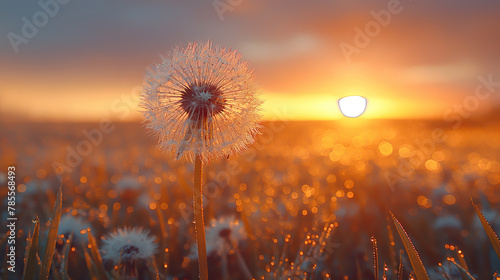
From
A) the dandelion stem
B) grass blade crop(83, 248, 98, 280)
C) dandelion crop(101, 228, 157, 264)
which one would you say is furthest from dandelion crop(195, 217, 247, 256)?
the dandelion stem

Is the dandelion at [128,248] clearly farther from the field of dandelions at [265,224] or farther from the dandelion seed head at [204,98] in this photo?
the dandelion seed head at [204,98]

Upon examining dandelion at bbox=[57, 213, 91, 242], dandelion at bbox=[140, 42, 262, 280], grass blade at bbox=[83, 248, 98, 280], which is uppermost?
dandelion at bbox=[140, 42, 262, 280]

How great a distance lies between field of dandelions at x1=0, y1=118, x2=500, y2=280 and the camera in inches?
83.7

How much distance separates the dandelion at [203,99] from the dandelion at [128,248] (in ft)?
2.33

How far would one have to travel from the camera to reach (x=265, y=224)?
286 centimetres

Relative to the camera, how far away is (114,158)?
6477 mm

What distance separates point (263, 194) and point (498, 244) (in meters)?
2.50

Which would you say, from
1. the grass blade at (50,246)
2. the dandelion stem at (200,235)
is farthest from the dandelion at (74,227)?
the dandelion stem at (200,235)

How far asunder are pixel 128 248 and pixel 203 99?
3.28 feet

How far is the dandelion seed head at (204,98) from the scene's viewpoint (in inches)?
72.4

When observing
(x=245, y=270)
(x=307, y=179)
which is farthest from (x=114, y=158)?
(x=245, y=270)

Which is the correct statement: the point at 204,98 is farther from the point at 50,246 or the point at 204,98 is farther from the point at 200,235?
the point at 50,246

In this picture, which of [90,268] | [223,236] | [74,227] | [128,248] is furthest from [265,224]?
[90,268]

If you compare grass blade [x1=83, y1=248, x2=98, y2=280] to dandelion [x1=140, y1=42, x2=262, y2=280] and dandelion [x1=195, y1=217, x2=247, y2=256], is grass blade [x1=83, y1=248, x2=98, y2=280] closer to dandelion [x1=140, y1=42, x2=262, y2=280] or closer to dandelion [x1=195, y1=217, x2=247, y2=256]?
dandelion [x1=140, y1=42, x2=262, y2=280]
